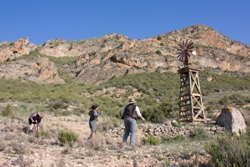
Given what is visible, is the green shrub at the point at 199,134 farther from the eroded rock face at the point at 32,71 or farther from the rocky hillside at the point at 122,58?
the eroded rock face at the point at 32,71

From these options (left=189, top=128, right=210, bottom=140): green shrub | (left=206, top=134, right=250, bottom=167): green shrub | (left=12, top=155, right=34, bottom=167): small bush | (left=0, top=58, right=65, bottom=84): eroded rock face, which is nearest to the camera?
(left=206, top=134, right=250, bottom=167): green shrub

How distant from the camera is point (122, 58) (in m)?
42.2

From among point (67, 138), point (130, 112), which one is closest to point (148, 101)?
point (130, 112)

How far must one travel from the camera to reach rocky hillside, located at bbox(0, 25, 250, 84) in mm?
40938

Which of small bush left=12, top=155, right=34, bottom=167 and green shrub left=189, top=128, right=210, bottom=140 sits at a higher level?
green shrub left=189, top=128, right=210, bottom=140

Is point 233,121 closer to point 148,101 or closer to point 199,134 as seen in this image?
point 199,134

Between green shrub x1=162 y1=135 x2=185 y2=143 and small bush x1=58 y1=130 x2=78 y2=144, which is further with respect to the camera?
green shrub x1=162 y1=135 x2=185 y2=143

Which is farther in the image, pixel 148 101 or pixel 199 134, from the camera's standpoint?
pixel 148 101

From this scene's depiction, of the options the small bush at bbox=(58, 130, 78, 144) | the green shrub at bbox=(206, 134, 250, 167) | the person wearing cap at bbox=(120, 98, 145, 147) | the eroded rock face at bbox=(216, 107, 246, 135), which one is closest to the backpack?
the person wearing cap at bbox=(120, 98, 145, 147)

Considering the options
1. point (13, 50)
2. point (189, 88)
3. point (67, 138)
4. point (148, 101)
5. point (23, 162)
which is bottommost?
point (23, 162)

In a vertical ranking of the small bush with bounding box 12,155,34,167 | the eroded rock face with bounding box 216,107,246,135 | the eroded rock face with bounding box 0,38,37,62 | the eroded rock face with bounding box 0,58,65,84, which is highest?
the eroded rock face with bounding box 0,38,37,62

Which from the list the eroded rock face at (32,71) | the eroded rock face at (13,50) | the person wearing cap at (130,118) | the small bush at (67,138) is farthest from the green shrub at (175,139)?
the eroded rock face at (13,50)

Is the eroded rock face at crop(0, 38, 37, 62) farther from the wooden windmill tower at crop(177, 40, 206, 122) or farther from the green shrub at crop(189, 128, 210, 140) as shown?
the green shrub at crop(189, 128, 210, 140)

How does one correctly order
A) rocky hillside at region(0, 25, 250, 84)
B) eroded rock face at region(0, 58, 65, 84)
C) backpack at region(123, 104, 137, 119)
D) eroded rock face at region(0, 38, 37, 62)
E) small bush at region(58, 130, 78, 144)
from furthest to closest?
1. eroded rock face at region(0, 38, 37, 62)
2. rocky hillside at region(0, 25, 250, 84)
3. eroded rock face at region(0, 58, 65, 84)
4. backpack at region(123, 104, 137, 119)
5. small bush at region(58, 130, 78, 144)
